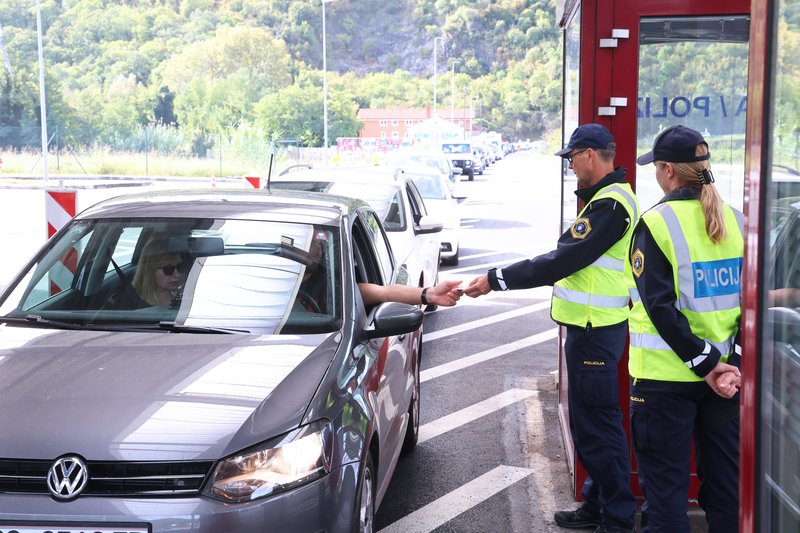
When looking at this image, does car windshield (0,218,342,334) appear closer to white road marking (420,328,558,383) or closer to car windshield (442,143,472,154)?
white road marking (420,328,558,383)

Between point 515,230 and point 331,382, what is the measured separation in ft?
66.5

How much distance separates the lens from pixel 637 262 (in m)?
3.59

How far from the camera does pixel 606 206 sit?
436 cm

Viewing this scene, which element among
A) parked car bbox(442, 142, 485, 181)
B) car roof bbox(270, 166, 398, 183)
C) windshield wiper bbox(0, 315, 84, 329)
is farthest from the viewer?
parked car bbox(442, 142, 485, 181)

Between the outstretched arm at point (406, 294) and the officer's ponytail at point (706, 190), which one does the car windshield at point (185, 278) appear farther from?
the officer's ponytail at point (706, 190)

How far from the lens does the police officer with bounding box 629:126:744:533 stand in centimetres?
347

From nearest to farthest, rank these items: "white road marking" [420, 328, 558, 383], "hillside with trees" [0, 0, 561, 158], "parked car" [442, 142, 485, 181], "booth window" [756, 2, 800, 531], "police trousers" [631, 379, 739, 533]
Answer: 1. "booth window" [756, 2, 800, 531]
2. "police trousers" [631, 379, 739, 533]
3. "white road marking" [420, 328, 558, 383]
4. "parked car" [442, 142, 485, 181]
5. "hillside with trees" [0, 0, 561, 158]

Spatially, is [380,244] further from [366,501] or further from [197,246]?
[366,501]

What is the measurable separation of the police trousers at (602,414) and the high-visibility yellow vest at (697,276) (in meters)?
0.85

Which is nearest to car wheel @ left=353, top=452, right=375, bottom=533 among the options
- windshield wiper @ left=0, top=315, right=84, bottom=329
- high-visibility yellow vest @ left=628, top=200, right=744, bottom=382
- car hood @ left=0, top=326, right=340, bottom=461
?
car hood @ left=0, top=326, right=340, bottom=461

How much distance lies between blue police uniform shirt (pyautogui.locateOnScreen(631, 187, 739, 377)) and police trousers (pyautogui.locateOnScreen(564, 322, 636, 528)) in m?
0.90

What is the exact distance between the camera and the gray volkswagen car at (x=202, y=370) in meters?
2.96

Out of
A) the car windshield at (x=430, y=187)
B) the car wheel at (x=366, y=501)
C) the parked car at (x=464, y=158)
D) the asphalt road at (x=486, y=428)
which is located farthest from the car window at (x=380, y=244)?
the parked car at (x=464, y=158)

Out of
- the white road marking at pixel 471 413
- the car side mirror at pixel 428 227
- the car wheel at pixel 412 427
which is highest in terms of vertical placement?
the car side mirror at pixel 428 227
